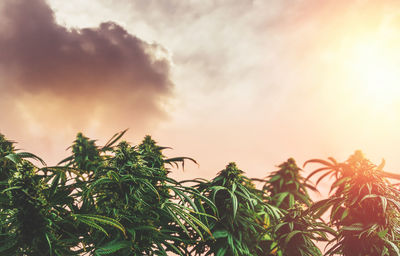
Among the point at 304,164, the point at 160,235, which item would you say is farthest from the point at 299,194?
the point at 160,235

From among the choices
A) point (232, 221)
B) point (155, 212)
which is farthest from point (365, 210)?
point (155, 212)

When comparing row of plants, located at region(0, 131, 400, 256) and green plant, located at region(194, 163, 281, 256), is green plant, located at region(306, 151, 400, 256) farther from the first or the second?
green plant, located at region(194, 163, 281, 256)

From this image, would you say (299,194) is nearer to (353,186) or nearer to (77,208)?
(353,186)

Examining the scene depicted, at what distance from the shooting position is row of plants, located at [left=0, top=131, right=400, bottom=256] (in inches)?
158

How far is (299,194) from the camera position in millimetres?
9406

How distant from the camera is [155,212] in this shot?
509cm

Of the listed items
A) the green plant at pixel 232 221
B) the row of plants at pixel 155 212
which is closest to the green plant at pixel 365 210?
the row of plants at pixel 155 212

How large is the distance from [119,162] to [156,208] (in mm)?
1071

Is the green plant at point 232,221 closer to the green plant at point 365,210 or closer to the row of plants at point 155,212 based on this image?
the row of plants at point 155,212

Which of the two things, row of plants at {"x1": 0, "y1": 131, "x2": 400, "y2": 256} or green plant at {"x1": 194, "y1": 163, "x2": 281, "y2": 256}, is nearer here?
row of plants at {"x1": 0, "y1": 131, "x2": 400, "y2": 256}

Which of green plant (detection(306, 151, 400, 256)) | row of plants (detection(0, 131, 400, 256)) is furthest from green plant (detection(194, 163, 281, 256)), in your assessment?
green plant (detection(306, 151, 400, 256))

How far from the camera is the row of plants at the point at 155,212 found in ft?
13.2

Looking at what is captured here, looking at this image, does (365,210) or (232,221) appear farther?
(232,221)

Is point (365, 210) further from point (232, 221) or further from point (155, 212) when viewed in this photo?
point (155, 212)
